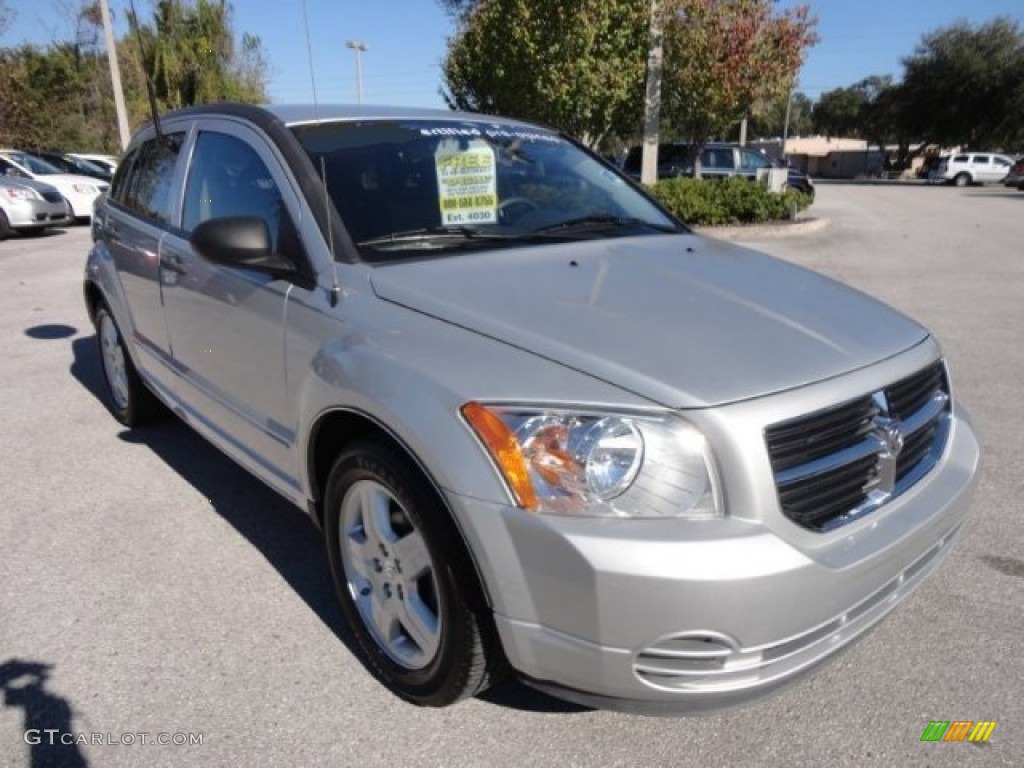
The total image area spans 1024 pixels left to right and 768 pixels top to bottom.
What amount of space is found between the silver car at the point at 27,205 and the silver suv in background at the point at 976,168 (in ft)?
137

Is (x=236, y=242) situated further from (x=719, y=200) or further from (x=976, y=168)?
(x=976, y=168)

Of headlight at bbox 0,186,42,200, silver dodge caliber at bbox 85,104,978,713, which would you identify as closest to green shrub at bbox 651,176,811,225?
silver dodge caliber at bbox 85,104,978,713

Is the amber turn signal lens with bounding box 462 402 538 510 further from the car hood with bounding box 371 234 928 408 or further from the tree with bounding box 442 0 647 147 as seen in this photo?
the tree with bounding box 442 0 647 147

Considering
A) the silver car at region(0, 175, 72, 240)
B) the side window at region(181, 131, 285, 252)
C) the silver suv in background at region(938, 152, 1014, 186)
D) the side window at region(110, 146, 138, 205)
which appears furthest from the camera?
the silver suv in background at region(938, 152, 1014, 186)

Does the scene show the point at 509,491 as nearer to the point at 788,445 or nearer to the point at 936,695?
the point at 788,445

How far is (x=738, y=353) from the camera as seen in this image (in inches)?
79.4

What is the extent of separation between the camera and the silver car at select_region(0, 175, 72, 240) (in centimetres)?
1441

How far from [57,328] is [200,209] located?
508cm

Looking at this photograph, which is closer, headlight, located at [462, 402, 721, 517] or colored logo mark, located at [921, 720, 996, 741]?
headlight, located at [462, 402, 721, 517]

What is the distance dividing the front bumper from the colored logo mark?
559mm

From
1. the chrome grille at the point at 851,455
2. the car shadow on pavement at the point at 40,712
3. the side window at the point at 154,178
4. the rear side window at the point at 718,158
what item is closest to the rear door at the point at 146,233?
the side window at the point at 154,178

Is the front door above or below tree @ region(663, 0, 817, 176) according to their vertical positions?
below

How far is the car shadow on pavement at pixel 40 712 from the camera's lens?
215 centimetres

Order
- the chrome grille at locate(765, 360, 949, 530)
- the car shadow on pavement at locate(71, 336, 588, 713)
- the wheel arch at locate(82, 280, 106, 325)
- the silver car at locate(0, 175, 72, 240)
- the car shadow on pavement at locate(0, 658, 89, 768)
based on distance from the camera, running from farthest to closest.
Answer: the silver car at locate(0, 175, 72, 240) → the wheel arch at locate(82, 280, 106, 325) → the car shadow on pavement at locate(71, 336, 588, 713) → the car shadow on pavement at locate(0, 658, 89, 768) → the chrome grille at locate(765, 360, 949, 530)
